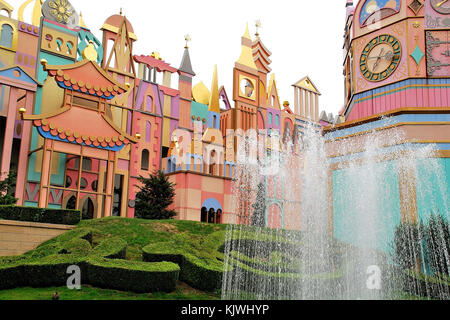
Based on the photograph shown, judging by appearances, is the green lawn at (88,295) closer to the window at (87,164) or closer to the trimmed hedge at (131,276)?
the trimmed hedge at (131,276)

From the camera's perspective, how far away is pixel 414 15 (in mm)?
22594

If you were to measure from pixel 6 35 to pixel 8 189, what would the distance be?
786 centimetres

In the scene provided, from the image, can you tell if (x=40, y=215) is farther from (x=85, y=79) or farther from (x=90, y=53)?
(x=90, y=53)

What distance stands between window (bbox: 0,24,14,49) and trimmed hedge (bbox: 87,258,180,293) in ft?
48.4

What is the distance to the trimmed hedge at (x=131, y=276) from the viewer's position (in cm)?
1205

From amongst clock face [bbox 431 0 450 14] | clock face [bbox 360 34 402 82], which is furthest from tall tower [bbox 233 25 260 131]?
clock face [bbox 431 0 450 14]

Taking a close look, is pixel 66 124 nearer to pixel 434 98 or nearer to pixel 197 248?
pixel 197 248

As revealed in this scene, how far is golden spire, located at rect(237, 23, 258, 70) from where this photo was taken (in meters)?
30.0

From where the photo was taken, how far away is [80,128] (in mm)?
19734

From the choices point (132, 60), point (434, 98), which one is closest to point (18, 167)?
point (132, 60)

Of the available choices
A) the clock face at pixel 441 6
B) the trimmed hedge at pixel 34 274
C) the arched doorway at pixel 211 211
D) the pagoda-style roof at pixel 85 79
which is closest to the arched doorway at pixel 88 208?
the arched doorway at pixel 211 211

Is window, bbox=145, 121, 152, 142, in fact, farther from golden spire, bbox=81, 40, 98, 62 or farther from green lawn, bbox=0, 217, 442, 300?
green lawn, bbox=0, 217, 442, 300

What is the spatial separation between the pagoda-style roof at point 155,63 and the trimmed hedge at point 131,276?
54.3 feet

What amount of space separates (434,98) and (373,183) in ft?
18.7
